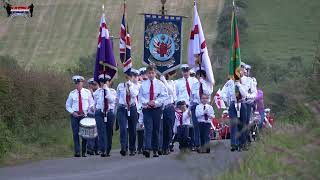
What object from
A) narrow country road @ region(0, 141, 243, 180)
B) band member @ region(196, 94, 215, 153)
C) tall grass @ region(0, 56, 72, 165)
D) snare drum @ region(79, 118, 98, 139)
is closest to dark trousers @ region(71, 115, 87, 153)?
snare drum @ region(79, 118, 98, 139)

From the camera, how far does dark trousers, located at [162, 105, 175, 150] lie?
850 inches

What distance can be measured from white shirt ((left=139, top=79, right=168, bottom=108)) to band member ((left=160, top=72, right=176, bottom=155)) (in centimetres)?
29

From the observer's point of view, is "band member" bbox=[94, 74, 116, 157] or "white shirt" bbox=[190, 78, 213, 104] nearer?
"white shirt" bbox=[190, 78, 213, 104]

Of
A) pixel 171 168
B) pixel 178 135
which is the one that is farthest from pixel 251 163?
pixel 178 135

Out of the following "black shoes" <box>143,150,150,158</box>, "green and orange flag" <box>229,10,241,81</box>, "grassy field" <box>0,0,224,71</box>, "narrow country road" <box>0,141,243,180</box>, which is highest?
"grassy field" <box>0,0,224,71</box>

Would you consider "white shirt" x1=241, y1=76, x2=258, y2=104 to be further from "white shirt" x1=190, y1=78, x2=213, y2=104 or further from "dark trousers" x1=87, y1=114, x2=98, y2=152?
"dark trousers" x1=87, y1=114, x2=98, y2=152

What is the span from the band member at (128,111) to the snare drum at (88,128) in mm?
831

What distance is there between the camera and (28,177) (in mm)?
16922

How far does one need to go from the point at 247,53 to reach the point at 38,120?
39.4 m

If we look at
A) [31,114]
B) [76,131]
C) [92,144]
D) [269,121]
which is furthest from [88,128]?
[269,121]

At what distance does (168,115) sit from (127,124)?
4.33ft

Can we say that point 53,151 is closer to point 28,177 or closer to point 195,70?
point 195,70

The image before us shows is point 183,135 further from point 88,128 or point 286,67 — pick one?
point 286,67

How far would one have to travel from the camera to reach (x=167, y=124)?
71.7 feet
